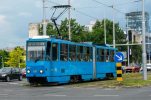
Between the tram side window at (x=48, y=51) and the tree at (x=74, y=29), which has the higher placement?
the tree at (x=74, y=29)

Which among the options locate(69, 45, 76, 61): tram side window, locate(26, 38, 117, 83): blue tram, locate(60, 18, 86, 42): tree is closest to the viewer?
locate(26, 38, 117, 83): blue tram

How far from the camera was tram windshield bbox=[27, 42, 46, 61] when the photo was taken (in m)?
30.7

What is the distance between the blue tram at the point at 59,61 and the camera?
3064 cm

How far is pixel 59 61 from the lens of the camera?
31.8 metres

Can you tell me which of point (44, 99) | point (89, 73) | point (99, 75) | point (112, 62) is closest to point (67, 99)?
point (44, 99)

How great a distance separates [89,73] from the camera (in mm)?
37312

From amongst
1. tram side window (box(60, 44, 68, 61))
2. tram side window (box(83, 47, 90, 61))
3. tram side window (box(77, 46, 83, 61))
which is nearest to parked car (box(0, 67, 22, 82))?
tram side window (box(83, 47, 90, 61))

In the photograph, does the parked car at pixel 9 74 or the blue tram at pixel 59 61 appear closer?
the blue tram at pixel 59 61

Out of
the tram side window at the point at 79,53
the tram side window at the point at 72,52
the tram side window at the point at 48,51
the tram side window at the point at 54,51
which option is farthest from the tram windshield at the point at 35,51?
the tram side window at the point at 79,53

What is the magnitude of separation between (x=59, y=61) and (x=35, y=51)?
1.92 metres

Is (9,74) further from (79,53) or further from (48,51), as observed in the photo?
(48,51)

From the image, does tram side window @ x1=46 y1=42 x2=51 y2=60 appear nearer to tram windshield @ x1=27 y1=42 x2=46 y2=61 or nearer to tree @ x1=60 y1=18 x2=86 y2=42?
tram windshield @ x1=27 y1=42 x2=46 y2=61

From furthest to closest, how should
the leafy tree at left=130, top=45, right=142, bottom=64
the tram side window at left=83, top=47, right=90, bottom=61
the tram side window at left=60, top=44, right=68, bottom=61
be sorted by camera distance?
1. the leafy tree at left=130, top=45, right=142, bottom=64
2. the tram side window at left=83, top=47, right=90, bottom=61
3. the tram side window at left=60, top=44, right=68, bottom=61

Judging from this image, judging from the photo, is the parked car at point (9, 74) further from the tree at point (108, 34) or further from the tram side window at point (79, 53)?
the tree at point (108, 34)
